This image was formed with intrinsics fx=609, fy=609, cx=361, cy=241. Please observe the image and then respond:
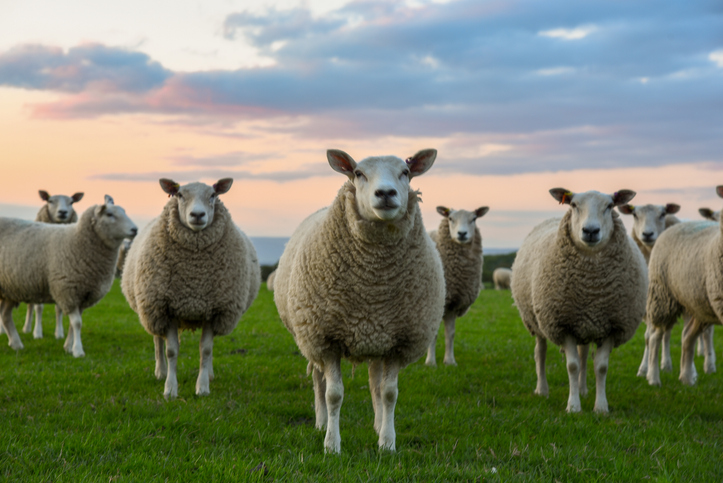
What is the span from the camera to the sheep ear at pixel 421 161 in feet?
16.4

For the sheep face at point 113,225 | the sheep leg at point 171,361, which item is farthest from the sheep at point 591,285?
the sheep face at point 113,225

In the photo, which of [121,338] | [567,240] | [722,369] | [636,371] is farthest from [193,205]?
[722,369]

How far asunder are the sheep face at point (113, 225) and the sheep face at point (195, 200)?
10.1 ft

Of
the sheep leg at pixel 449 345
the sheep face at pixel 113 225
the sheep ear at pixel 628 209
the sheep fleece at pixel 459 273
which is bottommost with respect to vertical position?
the sheep leg at pixel 449 345

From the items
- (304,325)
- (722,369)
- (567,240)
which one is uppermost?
(567,240)

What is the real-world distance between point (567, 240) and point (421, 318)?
259 centimetres

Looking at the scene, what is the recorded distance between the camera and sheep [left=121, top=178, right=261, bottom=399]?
6.98 meters

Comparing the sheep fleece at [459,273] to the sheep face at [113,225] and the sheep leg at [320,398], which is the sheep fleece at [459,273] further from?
the sheep face at [113,225]

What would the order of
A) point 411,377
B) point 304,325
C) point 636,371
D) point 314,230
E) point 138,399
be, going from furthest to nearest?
1. point 636,371
2. point 411,377
3. point 138,399
4. point 314,230
5. point 304,325

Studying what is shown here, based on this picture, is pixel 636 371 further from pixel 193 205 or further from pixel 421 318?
pixel 193 205

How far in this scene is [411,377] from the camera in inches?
311

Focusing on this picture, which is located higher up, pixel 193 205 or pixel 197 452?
pixel 193 205

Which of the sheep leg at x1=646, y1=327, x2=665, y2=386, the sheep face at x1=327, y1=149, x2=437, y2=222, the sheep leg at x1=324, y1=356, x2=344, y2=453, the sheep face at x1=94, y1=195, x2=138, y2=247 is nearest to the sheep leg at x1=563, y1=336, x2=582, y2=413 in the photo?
the sheep leg at x1=646, y1=327, x2=665, y2=386

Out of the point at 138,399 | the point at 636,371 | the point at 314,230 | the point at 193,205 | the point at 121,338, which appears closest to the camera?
the point at 314,230
